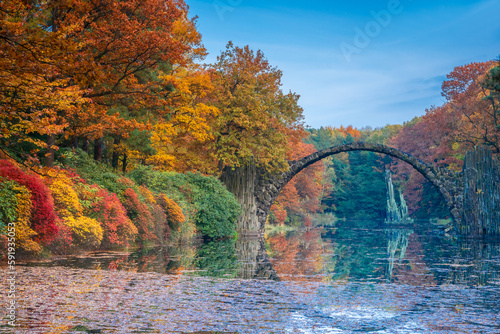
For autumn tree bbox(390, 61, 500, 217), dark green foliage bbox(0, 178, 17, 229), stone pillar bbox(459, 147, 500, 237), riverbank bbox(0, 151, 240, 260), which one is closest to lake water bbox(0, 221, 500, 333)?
riverbank bbox(0, 151, 240, 260)

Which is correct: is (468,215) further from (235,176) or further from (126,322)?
A: (126,322)

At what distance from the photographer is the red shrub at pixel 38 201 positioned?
1123 cm

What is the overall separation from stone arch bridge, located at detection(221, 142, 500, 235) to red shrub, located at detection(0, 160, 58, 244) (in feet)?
65.7

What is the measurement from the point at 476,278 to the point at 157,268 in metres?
6.73

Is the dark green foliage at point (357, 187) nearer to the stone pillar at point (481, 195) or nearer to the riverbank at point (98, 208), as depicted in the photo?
the stone pillar at point (481, 195)

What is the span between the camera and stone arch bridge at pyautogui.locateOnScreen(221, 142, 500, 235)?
31594 mm

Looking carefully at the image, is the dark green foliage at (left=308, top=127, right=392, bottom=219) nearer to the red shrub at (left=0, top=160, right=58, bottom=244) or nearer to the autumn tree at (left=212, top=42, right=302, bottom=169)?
the autumn tree at (left=212, top=42, right=302, bottom=169)

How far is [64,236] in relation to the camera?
12.7 m

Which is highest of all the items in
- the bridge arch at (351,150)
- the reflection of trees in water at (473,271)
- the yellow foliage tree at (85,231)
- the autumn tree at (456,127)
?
the autumn tree at (456,127)

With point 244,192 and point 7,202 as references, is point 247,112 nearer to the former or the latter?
point 244,192

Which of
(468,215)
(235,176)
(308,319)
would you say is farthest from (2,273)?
(468,215)

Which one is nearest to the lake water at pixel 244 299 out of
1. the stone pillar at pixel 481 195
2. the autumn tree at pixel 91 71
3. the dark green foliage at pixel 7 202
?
the dark green foliage at pixel 7 202

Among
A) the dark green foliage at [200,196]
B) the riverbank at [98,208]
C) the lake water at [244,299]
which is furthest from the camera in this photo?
the dark green foliage at [200,196]

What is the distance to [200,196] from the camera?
79.5ft
